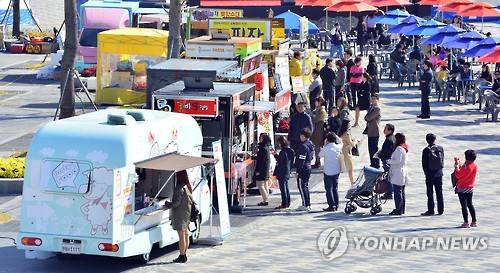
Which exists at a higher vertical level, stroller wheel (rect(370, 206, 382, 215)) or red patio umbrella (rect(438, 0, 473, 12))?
red patio umbrella (rect(438, 0, 473, 12))

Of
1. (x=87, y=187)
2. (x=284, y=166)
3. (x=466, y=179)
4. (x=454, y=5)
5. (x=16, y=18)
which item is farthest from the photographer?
(x=16, y=18)

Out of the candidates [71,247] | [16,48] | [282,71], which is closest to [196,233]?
[71,247]

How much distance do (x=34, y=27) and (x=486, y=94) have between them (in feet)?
89.4

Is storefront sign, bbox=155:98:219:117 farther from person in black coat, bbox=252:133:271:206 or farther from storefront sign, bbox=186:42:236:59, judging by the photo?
storefront sign, bbox=186:42:236:59

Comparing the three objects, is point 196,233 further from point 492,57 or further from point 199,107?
point 492,57

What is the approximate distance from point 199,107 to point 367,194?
3351 millimetres

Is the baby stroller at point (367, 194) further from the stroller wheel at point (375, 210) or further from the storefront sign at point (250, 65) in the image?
the storefront sign at point (250, 65)

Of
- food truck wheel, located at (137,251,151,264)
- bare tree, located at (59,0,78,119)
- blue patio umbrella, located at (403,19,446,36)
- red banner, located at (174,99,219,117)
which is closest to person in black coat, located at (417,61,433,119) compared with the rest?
blue patio umbrella, located at (403,19,446,36)

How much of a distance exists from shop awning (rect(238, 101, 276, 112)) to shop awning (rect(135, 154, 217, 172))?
3.95 meters

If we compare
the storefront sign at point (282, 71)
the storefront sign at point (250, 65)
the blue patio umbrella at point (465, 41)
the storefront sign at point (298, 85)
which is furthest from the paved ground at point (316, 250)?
the blue patio umbrella at point (465, 41)

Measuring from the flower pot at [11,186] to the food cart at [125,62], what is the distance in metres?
12.0

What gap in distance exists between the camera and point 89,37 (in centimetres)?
4394

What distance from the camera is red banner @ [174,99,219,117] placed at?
23969 millimetres

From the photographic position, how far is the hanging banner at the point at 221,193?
22125 millimetres
